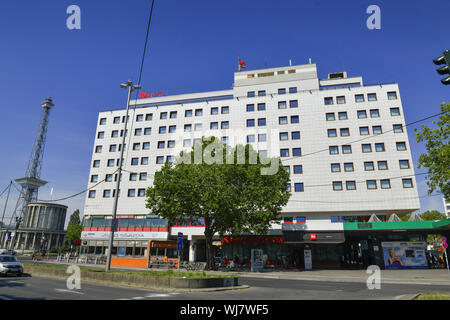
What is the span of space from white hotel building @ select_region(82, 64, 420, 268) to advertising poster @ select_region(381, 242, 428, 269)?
18.8 feet

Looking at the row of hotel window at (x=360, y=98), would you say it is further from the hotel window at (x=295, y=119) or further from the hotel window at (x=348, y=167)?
the hotel window at (x=348, y=167)

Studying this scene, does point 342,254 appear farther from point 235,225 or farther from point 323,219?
point 235,225

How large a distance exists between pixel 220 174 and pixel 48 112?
134 metres

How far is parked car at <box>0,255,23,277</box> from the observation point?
56.2ft

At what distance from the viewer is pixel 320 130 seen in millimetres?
43750

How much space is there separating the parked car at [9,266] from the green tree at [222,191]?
44.0 feet

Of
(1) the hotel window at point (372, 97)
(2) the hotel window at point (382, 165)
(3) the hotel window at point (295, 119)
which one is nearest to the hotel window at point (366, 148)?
(2) the hotel window at point (382, 165)

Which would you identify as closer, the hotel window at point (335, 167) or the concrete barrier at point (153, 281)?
the concrete barrier at point (153, 281)

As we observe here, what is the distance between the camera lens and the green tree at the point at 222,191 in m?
28.5

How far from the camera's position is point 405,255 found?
3269 cm

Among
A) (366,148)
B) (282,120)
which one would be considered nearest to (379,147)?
(366,148)

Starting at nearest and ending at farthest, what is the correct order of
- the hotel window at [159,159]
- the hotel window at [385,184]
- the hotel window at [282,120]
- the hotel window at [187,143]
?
the hotel window at [385,184]
the hotel window at [282,120]
the hotel window at [187,143]
the hotel window at [159,159]

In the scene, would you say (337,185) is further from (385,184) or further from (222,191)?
(222,191)

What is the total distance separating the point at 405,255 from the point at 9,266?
126 feet
